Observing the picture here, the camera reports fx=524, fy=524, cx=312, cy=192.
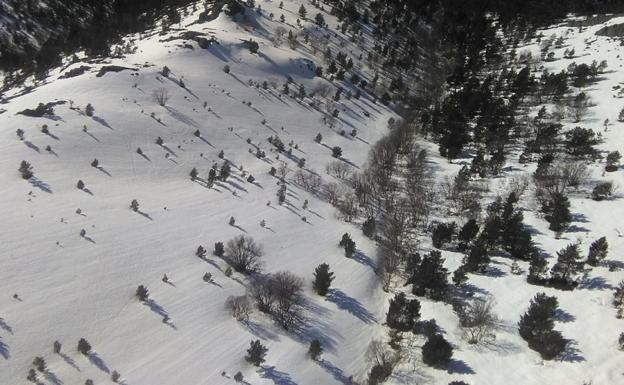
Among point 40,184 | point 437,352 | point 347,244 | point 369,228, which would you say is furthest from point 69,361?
point 369,228

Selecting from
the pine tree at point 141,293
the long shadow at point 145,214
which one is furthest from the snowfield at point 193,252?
→ the pine tree at point 141,293

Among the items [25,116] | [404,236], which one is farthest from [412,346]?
[25,116]

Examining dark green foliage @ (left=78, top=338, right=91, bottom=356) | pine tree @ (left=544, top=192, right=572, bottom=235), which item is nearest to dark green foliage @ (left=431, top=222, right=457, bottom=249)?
pine tree @ (left=544, top=192, right=572, bottom=235)

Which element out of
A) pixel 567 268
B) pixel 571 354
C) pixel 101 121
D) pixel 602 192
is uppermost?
pixel 602 192

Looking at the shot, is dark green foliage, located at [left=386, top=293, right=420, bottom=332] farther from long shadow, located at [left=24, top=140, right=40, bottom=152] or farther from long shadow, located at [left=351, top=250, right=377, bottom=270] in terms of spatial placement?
long shadow, located at [left=24, top=140, right=40, bottom=152]

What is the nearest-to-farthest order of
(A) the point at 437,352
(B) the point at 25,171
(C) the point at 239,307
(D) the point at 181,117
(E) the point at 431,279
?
(A) the point at 437,352
(C) the point at 239,307
(E) the point at 431,279
(B) the point at 25,171
(D) the point at 181,117

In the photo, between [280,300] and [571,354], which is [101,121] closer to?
[280,300]
